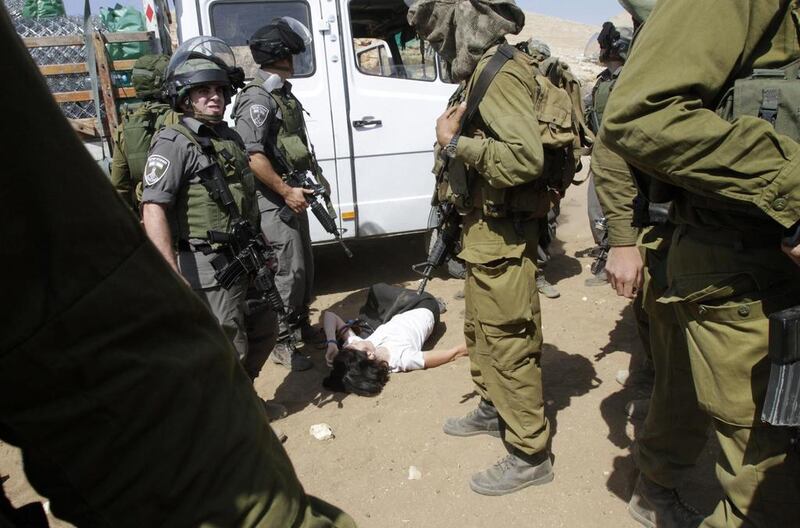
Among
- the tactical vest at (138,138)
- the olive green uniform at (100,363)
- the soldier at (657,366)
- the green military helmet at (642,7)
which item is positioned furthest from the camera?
the tactical vest at (138,138)

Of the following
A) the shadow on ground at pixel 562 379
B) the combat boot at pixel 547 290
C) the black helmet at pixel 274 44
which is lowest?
the combat boot at pixel 547 290

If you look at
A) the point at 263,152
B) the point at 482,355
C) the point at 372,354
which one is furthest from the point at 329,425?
the point at 263,152

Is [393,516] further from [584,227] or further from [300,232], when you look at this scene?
Result: [584,227]

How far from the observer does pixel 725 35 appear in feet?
4.61

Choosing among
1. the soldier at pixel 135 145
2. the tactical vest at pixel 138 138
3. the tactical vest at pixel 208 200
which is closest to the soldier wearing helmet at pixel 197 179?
the tactical vest at pixel 208 200

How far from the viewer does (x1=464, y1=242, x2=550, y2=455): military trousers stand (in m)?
2.52

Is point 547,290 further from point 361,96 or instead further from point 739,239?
point 739,239

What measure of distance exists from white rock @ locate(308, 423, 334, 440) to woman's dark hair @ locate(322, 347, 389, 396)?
1.29 feet

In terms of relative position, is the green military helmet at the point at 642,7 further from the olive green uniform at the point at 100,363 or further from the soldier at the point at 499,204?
the olive green uniform at the point at 100,363

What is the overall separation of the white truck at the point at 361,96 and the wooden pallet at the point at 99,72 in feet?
2.40

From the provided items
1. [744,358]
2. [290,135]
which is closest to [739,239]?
[744,358]

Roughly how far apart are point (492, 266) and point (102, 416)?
2.04 metres

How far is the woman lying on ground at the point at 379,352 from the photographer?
3748 mm

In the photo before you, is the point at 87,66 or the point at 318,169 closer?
the point at 318,169
